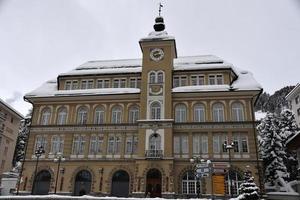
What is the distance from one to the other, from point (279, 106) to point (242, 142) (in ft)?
310

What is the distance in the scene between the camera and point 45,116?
45.6 metres

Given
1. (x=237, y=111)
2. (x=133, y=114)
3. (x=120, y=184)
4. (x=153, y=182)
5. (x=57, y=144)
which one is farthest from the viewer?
(x=57, y=144)

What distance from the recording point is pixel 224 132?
3959cm

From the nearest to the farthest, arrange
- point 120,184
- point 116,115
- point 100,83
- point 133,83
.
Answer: point 120,184, point 116,115, point 133,83, point 100,83

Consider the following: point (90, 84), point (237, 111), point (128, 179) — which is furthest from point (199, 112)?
point (90, 84)

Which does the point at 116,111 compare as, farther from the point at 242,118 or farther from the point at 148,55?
the point at 242,118

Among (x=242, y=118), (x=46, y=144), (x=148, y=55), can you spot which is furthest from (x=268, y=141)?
(x=46, y=144)

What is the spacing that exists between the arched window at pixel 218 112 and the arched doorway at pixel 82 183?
18.7 meters

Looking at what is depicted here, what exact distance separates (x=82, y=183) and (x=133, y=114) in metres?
11.7

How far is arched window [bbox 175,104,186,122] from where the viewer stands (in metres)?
41.4

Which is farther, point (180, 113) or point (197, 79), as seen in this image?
point (197, 79)

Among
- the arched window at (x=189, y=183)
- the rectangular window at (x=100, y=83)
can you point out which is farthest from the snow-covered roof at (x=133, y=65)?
the arched window at (x=189, y=183)

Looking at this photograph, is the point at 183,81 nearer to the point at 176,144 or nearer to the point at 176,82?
the point at 176,82

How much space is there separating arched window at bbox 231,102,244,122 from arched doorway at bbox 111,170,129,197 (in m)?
16.3
